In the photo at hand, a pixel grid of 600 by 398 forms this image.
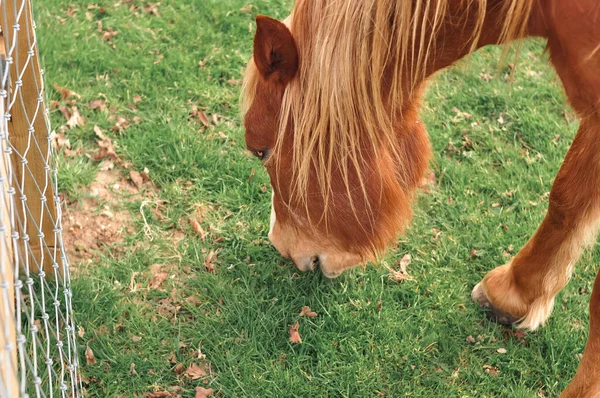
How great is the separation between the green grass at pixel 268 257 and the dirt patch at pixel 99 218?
79 millimetres

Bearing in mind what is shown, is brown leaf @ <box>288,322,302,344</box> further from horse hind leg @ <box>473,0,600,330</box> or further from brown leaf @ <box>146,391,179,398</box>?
horse hind leg @ <box>473,0,600,330</box>

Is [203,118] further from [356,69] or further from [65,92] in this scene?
[356,69]

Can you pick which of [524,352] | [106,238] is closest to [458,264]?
[524,352]

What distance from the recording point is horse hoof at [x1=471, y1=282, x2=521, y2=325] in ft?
10.2

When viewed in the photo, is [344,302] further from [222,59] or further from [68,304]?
[222,59]

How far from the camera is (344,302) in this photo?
3.19 meters

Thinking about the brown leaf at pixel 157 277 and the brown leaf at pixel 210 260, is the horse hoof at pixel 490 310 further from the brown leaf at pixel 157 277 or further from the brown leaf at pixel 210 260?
the brown leaf at pixel 157 277

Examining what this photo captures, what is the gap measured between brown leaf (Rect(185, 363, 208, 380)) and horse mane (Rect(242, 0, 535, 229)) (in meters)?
1.08

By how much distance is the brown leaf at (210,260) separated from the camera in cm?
333

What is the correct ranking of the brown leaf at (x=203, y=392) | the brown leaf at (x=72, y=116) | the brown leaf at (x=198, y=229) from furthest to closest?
1. the brown leaf at (x=72, y=116)
2. the brown leaf at (x=198, y=229)
3. the brown leaf at (x=203, y=392)

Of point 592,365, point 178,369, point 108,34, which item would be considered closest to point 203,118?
point 108,34

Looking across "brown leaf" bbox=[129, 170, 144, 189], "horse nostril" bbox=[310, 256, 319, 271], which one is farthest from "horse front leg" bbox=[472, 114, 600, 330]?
"brown leaf" bbox=[129, 170, 144, 189]

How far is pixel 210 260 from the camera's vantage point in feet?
11.1

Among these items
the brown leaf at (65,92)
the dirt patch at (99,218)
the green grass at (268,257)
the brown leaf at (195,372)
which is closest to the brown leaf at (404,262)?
the green grass at (268,257)
